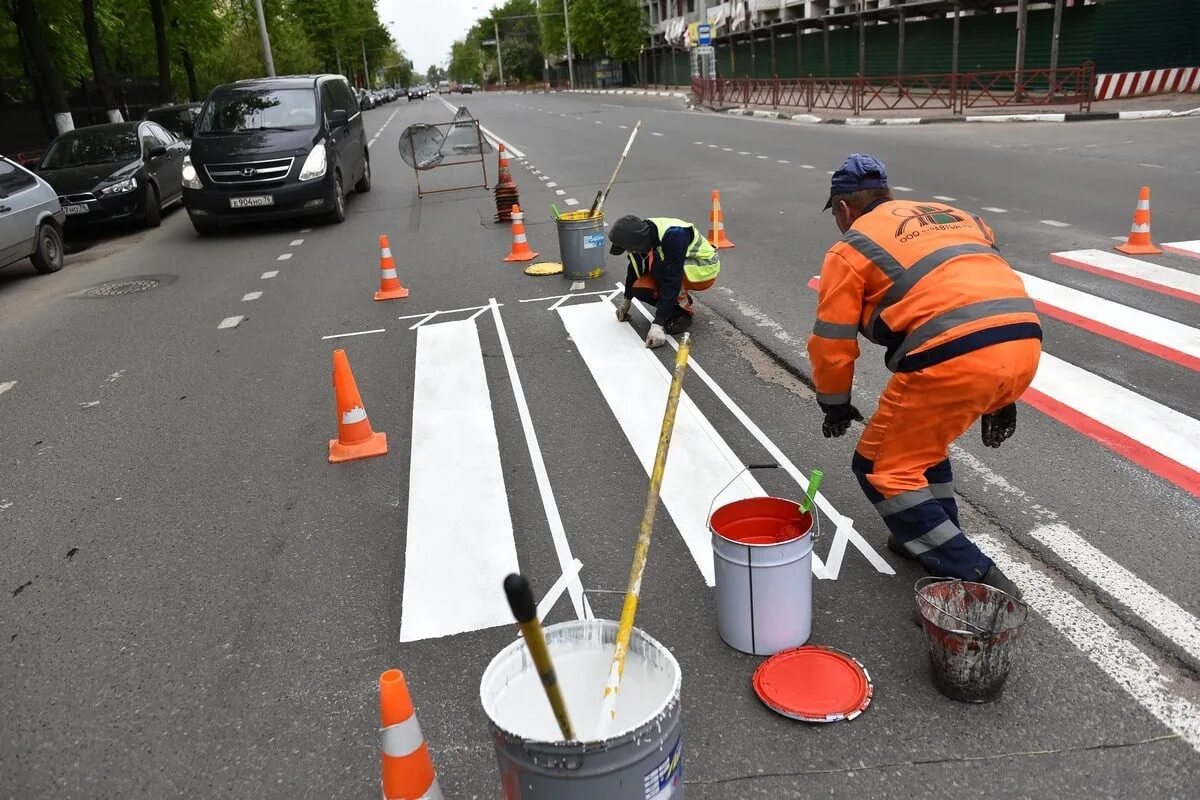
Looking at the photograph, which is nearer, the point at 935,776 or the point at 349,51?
the point at 935,776

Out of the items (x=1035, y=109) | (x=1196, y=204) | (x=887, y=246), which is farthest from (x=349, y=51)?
(x=887, y=246)

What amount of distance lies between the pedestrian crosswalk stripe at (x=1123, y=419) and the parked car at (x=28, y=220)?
1149 centimetres

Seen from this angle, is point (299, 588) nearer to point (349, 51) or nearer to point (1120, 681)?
point (1120, 681)

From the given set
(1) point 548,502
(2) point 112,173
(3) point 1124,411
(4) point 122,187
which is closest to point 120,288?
(4) point 122,187

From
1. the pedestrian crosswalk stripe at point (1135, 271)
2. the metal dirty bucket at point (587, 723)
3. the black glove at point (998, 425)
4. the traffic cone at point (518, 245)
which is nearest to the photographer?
the metal dirty bucket at point (587, 723)

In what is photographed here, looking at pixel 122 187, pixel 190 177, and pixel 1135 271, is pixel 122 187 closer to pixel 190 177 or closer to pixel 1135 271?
pixel 190 177

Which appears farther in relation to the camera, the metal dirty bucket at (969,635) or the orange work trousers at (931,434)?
the orange work trousers at (931,434)

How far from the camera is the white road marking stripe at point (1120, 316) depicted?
6766mm

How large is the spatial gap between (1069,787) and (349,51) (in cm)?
9800

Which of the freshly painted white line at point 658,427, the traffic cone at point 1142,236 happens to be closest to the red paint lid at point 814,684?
the freshly painted white line at point 658,427

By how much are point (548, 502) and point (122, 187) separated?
41.6 ft

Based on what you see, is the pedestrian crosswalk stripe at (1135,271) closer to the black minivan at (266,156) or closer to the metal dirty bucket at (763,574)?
the metal dirty bucket at (763,574)

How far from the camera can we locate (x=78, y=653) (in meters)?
A: 3.90

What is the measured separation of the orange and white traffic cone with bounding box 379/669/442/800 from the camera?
8.35 ft
